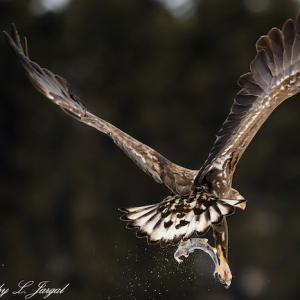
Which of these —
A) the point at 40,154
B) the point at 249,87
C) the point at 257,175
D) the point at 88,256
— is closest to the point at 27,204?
the point at 40,154

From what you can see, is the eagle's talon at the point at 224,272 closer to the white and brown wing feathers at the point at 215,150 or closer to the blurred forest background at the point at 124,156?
the white and brown wing feathers at the point at 215,150

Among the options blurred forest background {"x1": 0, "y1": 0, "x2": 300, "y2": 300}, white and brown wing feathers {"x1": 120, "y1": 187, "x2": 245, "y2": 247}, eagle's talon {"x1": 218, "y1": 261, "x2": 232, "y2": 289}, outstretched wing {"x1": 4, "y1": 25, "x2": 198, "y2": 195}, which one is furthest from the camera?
blurred forest background {"x1": 0, "y1": 0, "x2": 300, "y2": 300}

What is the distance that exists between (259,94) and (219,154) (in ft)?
1.09

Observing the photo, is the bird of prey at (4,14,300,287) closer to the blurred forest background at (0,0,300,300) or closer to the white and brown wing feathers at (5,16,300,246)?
the white and brown wing feathers at (5,16,300,246)

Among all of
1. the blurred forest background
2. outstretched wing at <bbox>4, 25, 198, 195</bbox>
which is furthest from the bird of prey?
the blurred forest background

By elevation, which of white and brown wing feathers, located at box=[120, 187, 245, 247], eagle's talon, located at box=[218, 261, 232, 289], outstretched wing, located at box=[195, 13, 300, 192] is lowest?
eagle's talon, located at box=[218, 261, 232, 289]

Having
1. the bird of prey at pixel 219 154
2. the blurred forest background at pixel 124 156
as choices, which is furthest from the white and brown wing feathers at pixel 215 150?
the blurred forest background at pixel 124 156

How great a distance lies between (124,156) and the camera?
11.0ft

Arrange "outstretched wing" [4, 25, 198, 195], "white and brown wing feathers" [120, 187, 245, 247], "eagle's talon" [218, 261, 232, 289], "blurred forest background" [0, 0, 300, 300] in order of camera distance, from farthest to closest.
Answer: "blurred forest background" [0, 0, 300, 300] → "eagle's talon" [218, 261, 232, 289] → "outstretched wing" [4, 25, 198, 195] → "white and brown wing feathers" [120, 187, 245, 247]

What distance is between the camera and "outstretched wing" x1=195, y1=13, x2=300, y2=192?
53.0 inches

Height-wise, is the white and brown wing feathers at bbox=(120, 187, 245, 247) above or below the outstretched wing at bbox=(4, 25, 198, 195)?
below

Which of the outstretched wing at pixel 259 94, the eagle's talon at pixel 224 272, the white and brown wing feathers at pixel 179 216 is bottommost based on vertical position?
the eagle's talon at pixel 224 272

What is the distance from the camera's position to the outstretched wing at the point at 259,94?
1.35 m

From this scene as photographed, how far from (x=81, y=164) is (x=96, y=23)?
1351 mm
